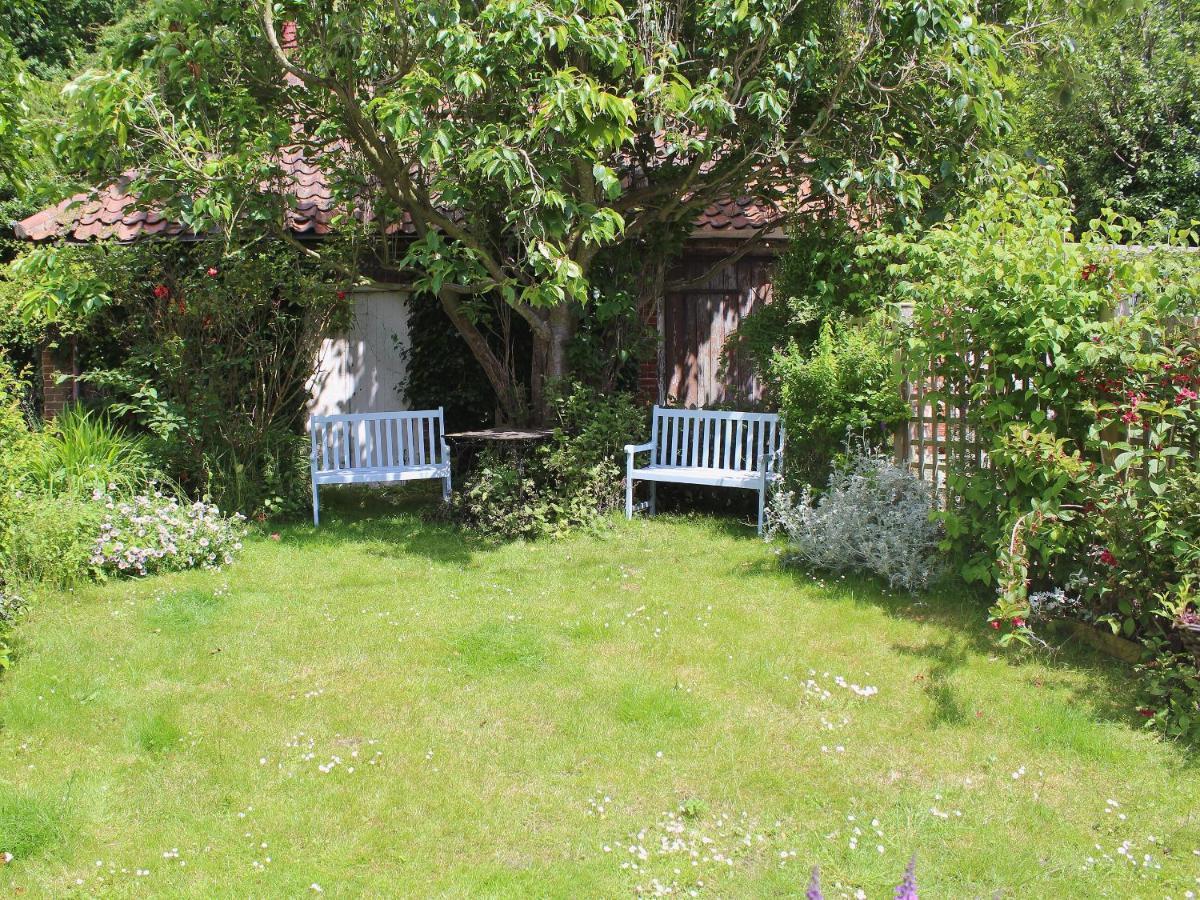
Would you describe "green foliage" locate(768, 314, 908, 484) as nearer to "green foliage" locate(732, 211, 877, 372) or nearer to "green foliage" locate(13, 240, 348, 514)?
"green foliage" locate(732, 211, 877, 372)

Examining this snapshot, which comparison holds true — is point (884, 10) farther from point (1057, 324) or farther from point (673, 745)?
point (673, 745)

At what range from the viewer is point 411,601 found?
5844 millimetres

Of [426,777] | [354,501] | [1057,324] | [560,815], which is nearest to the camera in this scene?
[560,815]

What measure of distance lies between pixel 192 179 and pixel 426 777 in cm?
471

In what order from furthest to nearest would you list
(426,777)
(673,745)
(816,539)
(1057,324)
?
1. (816,539)
2. (1057,324)
3. (673,745)
4. (426,777)

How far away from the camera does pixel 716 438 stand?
7.81 metres

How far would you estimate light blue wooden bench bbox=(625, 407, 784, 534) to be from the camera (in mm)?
7473

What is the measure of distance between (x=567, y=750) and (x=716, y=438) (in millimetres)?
4235

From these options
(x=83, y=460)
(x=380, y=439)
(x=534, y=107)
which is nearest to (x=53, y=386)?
(x=83, y=460)

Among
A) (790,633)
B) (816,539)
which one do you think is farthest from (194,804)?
(816,539)

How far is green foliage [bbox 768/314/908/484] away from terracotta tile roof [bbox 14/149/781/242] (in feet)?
6.95

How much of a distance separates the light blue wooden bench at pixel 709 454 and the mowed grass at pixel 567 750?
5.18 feet

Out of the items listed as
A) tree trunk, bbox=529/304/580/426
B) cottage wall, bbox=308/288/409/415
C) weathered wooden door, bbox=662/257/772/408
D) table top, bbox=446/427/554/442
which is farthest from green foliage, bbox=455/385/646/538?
cottage wall, bbox=308/288/409/415

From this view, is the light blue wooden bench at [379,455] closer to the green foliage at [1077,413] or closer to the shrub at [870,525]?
the shrub at [870,525]
